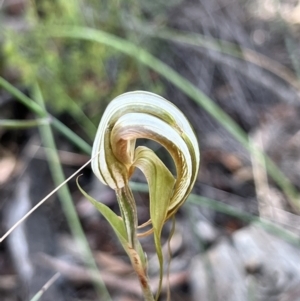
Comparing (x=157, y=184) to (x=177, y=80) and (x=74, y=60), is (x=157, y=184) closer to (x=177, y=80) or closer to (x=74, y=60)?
(x=177, y=80)

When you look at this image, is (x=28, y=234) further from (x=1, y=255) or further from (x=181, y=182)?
(x=181, y=182)

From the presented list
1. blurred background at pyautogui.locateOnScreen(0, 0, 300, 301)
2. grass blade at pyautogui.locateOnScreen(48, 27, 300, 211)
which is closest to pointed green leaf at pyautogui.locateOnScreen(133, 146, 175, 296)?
blurred background at pyautogui.locateOnScreen(0, 0, 300, 301)

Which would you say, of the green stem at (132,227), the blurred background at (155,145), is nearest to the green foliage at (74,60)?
the blurred background at (155,145)

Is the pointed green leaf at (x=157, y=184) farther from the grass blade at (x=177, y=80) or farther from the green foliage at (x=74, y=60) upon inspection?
the green foliage at (x=74, y=60)

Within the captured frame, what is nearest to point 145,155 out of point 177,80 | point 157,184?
point 157,184

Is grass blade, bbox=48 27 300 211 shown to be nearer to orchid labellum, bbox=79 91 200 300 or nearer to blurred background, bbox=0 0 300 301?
blurred background, bbox=0 0 300 301

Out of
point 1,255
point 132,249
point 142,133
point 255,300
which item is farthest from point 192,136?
point 1,255
